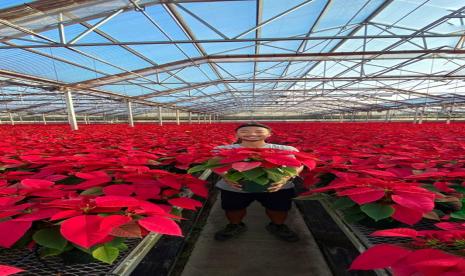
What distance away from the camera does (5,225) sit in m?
0.56

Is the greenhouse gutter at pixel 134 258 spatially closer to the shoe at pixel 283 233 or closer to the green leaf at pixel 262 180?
the green leaf at pixel 262 180

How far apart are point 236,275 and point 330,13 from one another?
5.92 meters

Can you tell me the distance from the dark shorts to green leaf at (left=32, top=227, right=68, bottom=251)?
5.19 ft

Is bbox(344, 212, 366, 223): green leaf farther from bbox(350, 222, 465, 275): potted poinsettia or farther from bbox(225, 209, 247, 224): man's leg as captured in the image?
bbox(225, 209, 247, 224): man's leg

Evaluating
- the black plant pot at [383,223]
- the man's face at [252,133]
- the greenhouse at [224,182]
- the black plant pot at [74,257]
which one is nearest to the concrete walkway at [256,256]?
the greenhouse at [224,182]

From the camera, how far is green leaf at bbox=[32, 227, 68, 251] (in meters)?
0.54

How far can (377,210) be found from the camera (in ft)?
2.39

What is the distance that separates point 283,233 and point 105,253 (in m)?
1.88

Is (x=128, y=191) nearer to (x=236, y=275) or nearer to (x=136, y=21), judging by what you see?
(x=236, y=275)

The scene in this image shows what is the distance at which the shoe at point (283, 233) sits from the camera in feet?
7.09

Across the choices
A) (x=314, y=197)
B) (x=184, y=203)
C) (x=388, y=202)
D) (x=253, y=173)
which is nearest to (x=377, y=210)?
(x=388, y=202)

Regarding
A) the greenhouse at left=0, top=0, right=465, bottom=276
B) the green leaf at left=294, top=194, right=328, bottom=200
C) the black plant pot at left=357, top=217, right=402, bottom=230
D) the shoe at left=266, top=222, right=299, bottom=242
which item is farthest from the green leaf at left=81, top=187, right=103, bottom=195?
the shoe at left=266, top=222, right=299, bottom=242

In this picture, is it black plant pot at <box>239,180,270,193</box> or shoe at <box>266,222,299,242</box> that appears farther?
A: shoe at <box>266,222,299,242</box>

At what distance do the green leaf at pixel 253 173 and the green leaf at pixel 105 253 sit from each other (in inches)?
16.8
